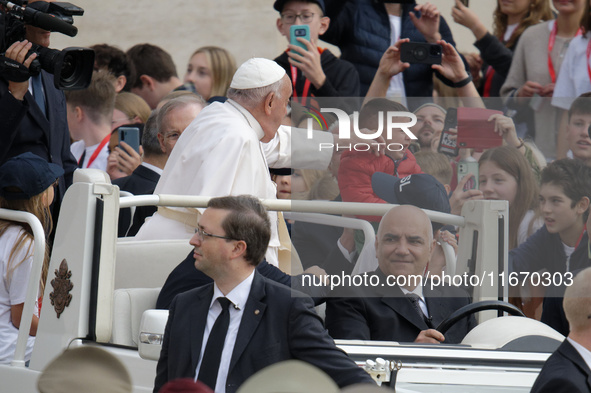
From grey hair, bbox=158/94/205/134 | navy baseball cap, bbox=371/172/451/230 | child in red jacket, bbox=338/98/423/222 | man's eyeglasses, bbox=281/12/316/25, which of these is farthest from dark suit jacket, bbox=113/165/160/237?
navy baseball cap, bbox=371/172/451/230

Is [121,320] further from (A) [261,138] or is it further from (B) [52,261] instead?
(A) [261,138]

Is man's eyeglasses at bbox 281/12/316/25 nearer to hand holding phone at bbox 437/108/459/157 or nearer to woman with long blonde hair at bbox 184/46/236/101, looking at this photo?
woman with long blonde hair at bbox 184/46/236/101

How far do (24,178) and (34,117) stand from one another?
1.04 meters

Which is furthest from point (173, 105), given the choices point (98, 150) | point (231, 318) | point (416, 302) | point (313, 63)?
point (231, 318)

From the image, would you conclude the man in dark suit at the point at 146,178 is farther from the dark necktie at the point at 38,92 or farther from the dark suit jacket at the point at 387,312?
the dark suit jacket at the point at 387,312

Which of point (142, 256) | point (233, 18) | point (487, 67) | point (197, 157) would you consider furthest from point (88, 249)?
point (233, 18)

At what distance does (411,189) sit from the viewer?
173 inches

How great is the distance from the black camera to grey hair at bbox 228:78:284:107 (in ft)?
2.49

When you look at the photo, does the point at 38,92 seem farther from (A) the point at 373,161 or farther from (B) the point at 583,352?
(B) the point at 583,352

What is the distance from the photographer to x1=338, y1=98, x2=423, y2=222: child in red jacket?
437 cm

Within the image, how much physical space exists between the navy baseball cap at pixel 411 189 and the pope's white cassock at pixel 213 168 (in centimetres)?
113

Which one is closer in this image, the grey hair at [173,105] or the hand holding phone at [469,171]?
the hand holding phone at [469,171]

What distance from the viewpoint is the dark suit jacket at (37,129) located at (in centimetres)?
588

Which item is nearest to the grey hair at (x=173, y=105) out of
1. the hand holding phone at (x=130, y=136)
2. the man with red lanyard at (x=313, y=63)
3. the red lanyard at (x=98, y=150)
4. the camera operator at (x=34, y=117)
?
the camera operator at (x=34, y=117)
